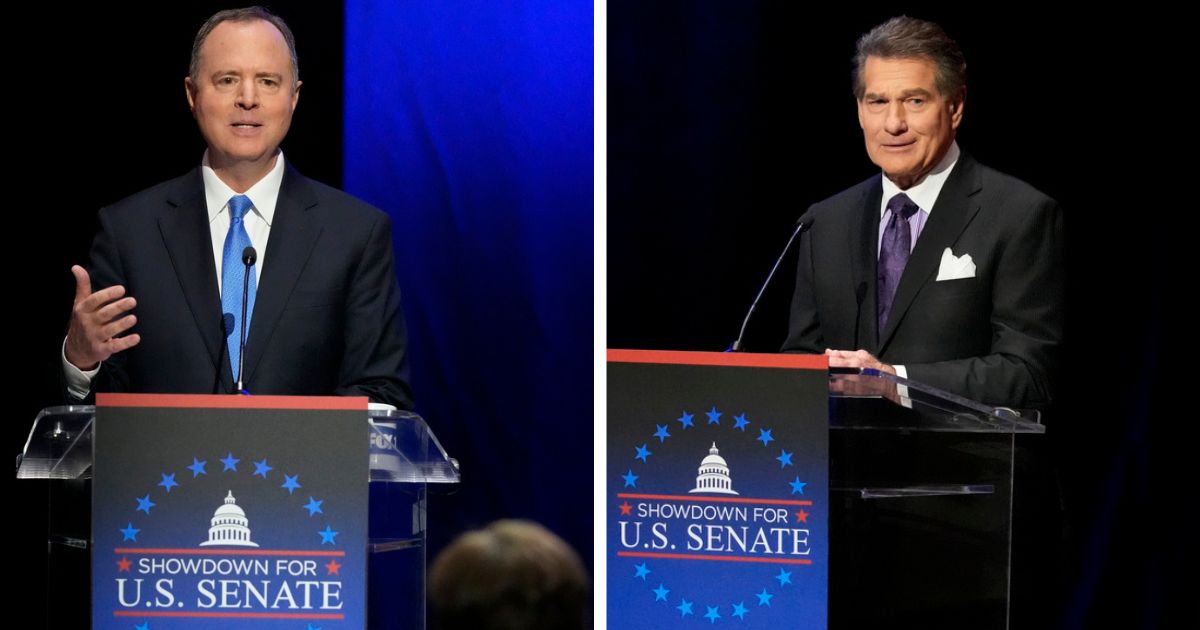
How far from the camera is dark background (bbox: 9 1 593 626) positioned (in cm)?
545

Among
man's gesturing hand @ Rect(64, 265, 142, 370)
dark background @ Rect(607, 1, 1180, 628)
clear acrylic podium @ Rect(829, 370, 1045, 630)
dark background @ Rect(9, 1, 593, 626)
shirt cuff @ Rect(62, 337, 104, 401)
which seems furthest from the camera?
dark background @ Rect(9, 1, 593, 626)

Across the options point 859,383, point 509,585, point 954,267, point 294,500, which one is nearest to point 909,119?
point 954,267

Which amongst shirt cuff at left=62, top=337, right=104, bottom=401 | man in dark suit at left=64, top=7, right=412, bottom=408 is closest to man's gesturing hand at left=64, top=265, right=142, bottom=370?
shirt cuff at left=62, top=337, right=104, bottom=401

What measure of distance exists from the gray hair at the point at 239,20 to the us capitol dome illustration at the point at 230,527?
176cm

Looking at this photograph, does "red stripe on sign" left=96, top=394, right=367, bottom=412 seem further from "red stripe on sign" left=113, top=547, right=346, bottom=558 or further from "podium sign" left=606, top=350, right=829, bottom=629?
"podium sign" left=606, top=350, right=829, bottom=629

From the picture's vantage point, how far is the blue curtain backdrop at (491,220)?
566cm

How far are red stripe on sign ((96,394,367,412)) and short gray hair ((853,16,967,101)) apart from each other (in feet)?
7.17

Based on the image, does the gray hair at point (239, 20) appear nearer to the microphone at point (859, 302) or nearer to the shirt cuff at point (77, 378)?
the shirt cuff at point (77, 378)

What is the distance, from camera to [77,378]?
169 inches

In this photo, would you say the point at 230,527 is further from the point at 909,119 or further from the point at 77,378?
the point at 909,119

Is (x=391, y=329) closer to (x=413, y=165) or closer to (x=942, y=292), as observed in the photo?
(x=413, y=165)

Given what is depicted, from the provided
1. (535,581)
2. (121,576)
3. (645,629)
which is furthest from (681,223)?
(535,581)

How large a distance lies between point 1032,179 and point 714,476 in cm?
184

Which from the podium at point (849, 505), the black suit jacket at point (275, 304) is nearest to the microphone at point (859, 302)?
the podium at point (849, 505)
